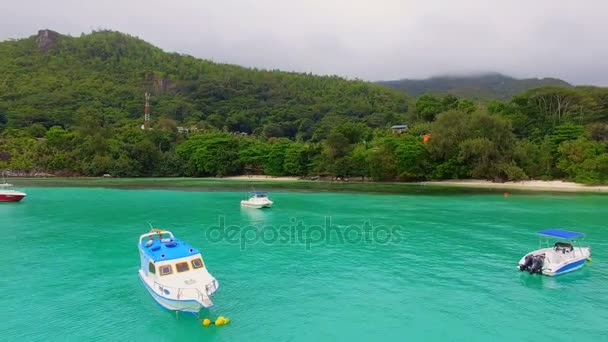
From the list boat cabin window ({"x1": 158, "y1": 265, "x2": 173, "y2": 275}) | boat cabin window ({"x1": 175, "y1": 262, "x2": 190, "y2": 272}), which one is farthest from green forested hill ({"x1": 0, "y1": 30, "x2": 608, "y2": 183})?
boat cabin window ({"x1": 158, "y1": 265, "x2": 173, "y2": 275})

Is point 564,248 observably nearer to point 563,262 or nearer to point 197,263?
point 563,262

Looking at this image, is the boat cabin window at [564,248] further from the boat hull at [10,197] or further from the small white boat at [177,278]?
the boat hull at [10,197]

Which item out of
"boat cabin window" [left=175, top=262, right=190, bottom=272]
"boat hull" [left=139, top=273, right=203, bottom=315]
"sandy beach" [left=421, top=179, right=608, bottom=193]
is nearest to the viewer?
"boat hull" [left=139, top=273, right=203, bottom=315]

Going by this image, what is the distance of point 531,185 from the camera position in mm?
90938

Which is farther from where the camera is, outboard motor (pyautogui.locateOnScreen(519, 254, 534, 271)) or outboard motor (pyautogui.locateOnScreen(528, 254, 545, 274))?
outboard motor (pyautogui.locateOnScreen(519, 254, 534, 271))

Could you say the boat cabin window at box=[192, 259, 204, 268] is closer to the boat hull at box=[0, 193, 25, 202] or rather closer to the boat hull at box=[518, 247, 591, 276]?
the boat hull at box=[518, 247, 591, 276]

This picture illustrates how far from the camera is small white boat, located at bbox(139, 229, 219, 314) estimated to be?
62.4ft

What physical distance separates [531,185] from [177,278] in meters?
Answer: 90.8

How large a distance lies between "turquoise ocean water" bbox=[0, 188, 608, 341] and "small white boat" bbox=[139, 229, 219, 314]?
3.58ft

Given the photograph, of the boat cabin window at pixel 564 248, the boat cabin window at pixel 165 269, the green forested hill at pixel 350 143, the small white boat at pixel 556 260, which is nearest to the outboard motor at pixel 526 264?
the small white boat at pixel 556 260

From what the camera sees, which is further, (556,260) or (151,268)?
(556,260)

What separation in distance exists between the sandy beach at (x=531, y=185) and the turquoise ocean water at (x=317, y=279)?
3445cm

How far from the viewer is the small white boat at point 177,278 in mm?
19031

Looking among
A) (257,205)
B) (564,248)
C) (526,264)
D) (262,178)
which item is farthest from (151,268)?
(262,178)
